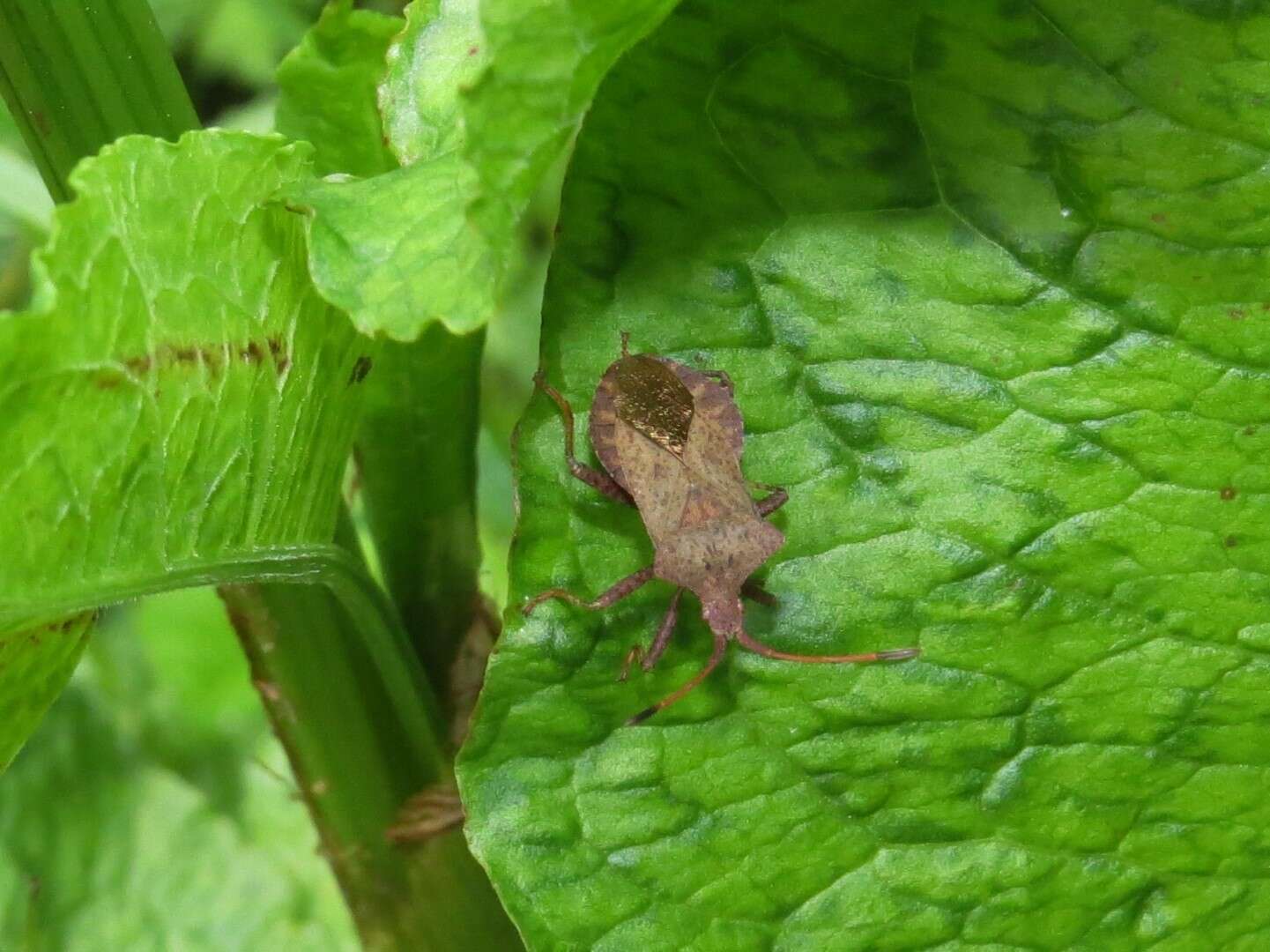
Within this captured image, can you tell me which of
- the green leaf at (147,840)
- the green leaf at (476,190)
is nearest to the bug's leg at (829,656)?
the green leaf at (476,190)

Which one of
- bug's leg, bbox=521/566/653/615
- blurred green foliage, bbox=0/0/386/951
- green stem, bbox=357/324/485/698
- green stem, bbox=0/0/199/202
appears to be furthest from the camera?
blurred green foliage, bbox=0/0/386/951

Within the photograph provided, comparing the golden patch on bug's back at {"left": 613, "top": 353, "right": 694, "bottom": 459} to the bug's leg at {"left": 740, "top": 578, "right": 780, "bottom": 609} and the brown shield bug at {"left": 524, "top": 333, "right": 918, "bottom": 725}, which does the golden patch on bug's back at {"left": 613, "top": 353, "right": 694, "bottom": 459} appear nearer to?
the brown shield bug at {"left": 524, "top": 333, "right": 918, "bottom": 725}

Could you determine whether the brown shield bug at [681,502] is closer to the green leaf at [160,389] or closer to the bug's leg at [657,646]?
the bug's leg at [657,646]

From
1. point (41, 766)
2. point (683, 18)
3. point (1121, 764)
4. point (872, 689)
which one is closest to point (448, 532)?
point (872, 689)

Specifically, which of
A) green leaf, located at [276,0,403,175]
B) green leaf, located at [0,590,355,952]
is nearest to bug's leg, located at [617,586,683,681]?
green leaf, located at [276,0,403,175]

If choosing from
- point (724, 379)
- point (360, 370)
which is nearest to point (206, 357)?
point (360, 370)

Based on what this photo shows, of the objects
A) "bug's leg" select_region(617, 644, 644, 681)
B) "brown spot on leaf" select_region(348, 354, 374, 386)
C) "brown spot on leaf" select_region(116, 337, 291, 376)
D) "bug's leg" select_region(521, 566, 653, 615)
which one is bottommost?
"bug's leg" select_region(617, 644, 644, 681)

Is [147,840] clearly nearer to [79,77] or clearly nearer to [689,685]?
[689,685]
